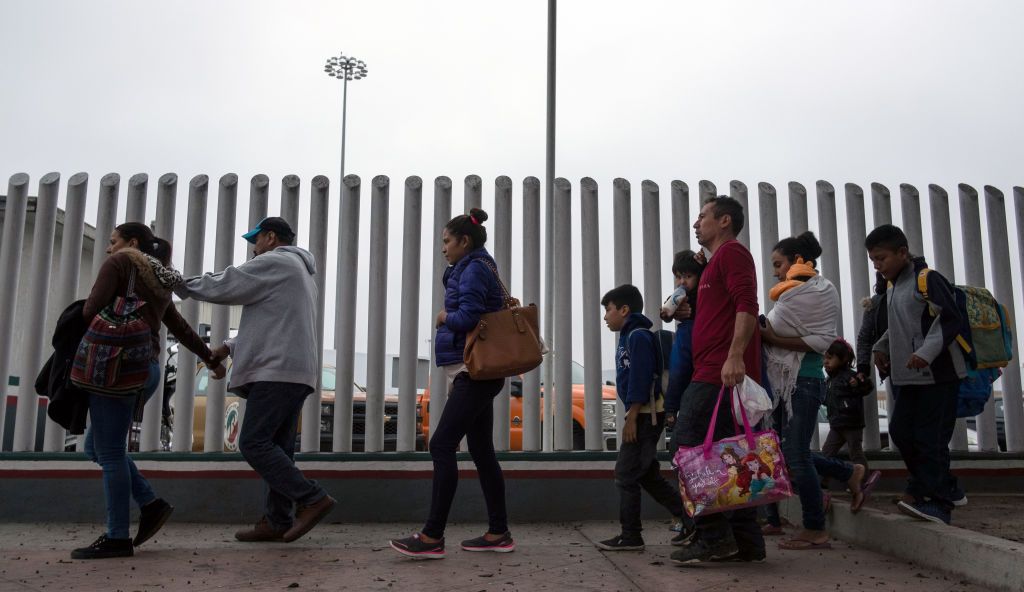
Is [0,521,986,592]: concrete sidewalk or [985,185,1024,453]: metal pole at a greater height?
[985,185,1024,453]: metal pole

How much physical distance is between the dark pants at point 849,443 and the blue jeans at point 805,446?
122cm

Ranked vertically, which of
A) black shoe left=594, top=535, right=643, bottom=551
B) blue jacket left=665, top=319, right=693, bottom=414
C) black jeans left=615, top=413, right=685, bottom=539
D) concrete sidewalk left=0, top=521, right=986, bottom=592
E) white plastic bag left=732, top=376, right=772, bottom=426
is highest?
blue jacket left=665, top=319, right=693, bottom=414

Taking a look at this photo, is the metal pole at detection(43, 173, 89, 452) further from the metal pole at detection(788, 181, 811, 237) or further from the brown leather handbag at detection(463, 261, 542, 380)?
the metal pole at detection(788, 181, 811, 237)

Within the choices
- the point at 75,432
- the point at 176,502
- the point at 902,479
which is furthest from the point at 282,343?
the point at 902,479

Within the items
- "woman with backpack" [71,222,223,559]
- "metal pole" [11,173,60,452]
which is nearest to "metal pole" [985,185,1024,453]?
"woman with backpack" [71,222,223,559]

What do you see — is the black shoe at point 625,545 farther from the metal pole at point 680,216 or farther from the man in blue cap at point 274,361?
the metal pole at point 680,216

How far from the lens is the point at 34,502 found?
573 cm

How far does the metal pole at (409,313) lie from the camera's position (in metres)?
6.00

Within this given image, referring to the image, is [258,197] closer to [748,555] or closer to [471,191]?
[471,191]

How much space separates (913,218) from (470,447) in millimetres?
3826

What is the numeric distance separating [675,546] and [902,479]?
2171mm

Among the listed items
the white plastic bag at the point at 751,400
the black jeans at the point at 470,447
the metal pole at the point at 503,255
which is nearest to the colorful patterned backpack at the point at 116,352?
the black jeans at the point at 470,447

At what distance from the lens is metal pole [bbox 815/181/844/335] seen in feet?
20.6

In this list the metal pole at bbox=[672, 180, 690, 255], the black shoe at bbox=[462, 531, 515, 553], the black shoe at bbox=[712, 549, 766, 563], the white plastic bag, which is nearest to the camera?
the white plastic bag
